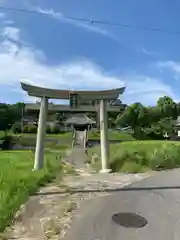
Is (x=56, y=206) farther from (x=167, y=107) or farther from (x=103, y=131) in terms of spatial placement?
(x=167, y=107)

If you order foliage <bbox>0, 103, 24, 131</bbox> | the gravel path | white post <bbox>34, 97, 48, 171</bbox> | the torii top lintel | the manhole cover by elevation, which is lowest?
the manhole cover

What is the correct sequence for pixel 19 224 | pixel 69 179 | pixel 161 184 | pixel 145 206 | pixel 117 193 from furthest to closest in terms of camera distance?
pixel 69 179 < pixel 161 184 < pixel 117 193 < pixel 145 206 < pixel 19 224

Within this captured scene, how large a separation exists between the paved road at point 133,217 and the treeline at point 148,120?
3818 centimetres

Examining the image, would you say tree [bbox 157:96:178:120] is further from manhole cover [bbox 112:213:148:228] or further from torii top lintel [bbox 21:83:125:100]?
manhole cover [bbox 112:213:148:228]

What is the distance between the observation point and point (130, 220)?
6.62 meters

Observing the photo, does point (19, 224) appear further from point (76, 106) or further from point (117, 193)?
point (76, 106)

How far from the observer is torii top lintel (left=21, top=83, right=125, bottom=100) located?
14548 mm

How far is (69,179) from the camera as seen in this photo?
11562mm

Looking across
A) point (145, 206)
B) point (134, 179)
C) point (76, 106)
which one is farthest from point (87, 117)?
point (145, 206)

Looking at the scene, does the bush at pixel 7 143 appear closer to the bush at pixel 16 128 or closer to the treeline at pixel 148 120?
the bush at pixel 16 128

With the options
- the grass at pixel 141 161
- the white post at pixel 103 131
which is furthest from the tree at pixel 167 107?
the white post at pixel 103 131

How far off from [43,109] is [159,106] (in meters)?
41.1

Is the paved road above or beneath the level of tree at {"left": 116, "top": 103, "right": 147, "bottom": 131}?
beneath

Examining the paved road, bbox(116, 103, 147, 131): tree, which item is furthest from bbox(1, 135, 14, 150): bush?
the paved road
